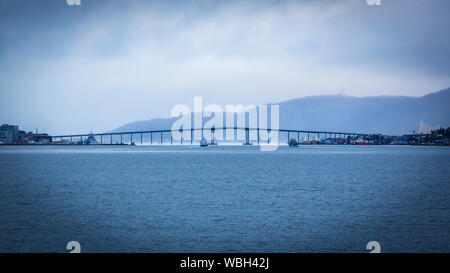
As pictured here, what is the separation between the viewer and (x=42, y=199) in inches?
1075

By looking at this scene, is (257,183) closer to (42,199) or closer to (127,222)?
(42,199)

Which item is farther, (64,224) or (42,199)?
(42,199)

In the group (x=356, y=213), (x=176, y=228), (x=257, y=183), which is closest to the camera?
(x=176, y=228)

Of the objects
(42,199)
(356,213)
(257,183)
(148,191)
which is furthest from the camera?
(257,183)

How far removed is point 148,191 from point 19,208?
9711mm

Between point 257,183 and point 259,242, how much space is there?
72.6 ft

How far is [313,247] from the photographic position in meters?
15.4

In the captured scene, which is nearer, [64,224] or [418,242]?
[418,242]
